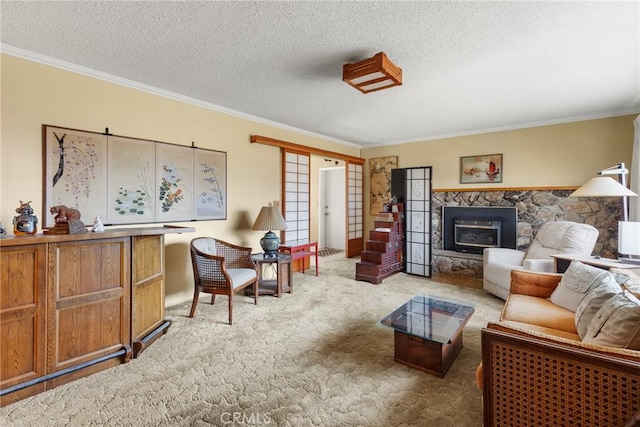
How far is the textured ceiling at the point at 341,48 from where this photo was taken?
1953 mm

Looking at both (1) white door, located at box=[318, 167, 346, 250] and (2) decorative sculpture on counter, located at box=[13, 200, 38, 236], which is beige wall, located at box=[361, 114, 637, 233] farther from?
(2) decorative sculpture on counter, located at box=[13, 200, 38, 236]

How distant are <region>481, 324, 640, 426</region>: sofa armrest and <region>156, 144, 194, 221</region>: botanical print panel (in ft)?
11.0

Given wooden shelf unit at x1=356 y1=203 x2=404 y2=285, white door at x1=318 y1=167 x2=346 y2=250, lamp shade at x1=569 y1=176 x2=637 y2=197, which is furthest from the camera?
white door at x1=318 y1=167 x2=346 y2=250

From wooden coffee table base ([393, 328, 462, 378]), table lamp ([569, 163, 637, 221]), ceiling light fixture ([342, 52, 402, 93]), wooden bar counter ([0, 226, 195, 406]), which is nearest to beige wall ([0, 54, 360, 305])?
wooden bar counter ([0, 226, 195, 406])

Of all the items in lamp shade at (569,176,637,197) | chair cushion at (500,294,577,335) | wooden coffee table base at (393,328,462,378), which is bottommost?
wooden coffee table base at (393,328,462,378)

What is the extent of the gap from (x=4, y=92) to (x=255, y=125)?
2621 millimetres

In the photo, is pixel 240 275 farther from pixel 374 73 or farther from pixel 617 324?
pixel 617 324

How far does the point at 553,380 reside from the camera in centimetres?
125

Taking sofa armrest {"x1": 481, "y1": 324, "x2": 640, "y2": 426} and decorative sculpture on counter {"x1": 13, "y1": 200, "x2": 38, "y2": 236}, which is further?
decorative sculpture on counter {"x1": 13, "y1": 200, "x2": 38, "y2": 236}

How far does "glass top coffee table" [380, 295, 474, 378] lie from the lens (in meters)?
2.08

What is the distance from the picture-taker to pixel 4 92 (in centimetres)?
241

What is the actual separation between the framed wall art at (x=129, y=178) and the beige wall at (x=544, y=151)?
13.1 ft

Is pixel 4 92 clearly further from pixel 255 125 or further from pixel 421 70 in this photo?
pixel 421 70

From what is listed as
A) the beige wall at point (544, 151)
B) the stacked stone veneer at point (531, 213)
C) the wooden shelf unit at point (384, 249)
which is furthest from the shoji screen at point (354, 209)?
the stacked stone veneer at point (531, 213)
